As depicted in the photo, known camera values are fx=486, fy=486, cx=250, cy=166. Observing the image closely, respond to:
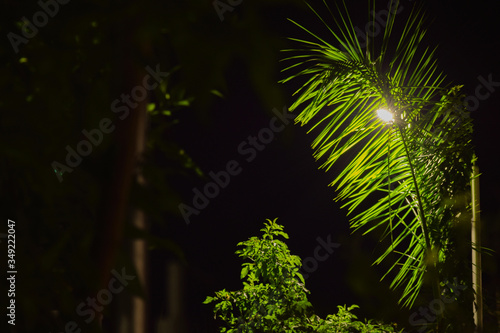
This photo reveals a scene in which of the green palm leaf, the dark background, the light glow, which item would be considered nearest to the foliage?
the green palm leaf

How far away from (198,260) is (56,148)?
4175 mm

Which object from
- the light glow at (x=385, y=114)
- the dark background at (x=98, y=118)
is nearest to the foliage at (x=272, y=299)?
the light glow at (x=385, y=114)

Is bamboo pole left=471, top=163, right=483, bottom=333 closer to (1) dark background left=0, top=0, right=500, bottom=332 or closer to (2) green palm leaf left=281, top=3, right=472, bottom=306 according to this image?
(2) green palm leaf left=281, top=3, right=472, bottom=306

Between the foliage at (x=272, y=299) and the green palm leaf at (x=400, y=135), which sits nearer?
the green palm leaf at (x=400, y=135)

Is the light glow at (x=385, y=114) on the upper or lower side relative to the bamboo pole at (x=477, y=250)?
upper

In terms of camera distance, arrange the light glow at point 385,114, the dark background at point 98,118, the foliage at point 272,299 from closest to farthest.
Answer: the dark background at point 98,118 → the light glow at point 385,114 → the foliage at point 272,299

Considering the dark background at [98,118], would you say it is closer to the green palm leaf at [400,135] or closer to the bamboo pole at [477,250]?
the green palm leaf at [400,135]

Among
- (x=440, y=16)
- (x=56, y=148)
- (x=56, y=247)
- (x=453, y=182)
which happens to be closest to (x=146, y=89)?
(x=56, y=148)

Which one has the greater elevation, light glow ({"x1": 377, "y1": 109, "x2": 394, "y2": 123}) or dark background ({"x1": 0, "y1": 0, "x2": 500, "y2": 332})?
light glow ({"x1": 377, "y1": 109, "x2": 394, "y2": 123})

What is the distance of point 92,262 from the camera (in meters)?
0.67

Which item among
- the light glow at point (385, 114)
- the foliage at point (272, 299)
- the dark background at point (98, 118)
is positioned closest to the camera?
the dark background at point (98, 118)

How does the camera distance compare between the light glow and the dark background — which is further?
the light glow

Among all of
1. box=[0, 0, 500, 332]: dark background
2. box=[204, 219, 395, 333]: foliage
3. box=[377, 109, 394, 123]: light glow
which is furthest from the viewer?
box=[204, 219, 395, 333]: foliage

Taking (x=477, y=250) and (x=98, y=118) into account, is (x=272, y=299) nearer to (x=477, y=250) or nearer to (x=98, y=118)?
(x=477, y=250)
